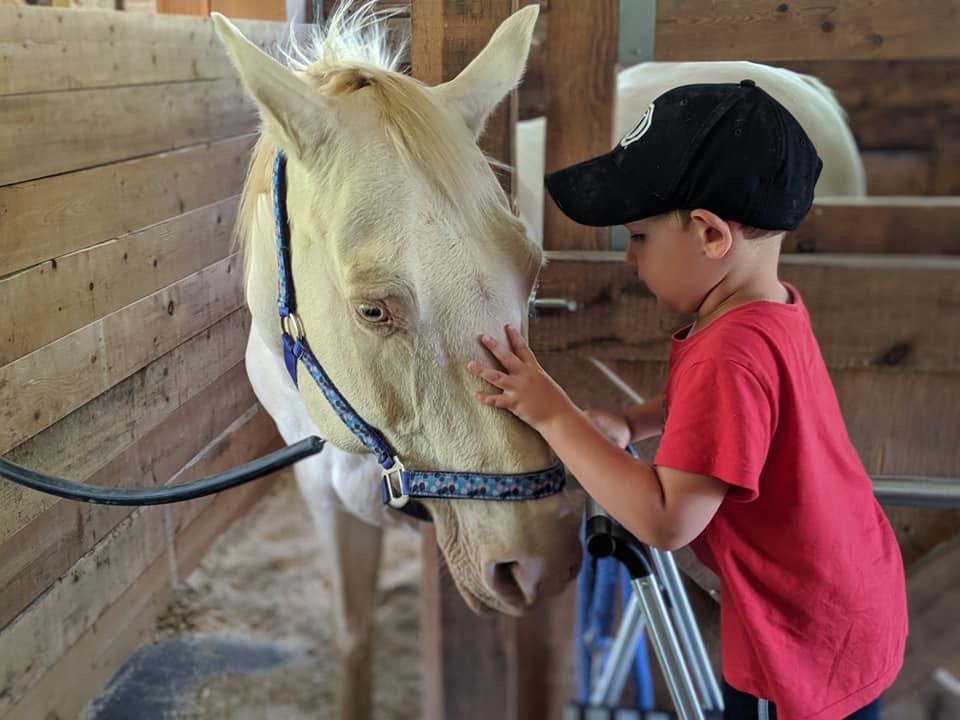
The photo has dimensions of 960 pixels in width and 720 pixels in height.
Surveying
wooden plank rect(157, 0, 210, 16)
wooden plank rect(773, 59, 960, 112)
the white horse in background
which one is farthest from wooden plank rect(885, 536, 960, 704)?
wooden plank rect(773, 59, 960, 112)

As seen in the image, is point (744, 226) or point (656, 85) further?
point (656, 85)

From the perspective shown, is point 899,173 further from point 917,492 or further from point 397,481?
point 397,481

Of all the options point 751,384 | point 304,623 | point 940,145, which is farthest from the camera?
point 940,145

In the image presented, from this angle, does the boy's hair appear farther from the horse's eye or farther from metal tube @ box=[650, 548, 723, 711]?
metal tube @ box=[650, 548, 723, 711]

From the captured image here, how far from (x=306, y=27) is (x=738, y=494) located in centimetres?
55

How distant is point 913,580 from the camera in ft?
4.86

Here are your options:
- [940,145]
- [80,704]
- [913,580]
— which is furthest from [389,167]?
[940,145]

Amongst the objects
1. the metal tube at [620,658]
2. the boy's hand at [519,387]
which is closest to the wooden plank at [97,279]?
the boy's hand at [519,387]

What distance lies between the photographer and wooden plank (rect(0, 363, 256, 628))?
0.70 metres

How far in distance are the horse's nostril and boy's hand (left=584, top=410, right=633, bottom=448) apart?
162 millimetres

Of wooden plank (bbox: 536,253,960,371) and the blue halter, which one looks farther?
wooden plank (bbox: 536,253,960,371)

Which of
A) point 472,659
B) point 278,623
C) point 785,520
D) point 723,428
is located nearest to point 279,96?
point 723,428

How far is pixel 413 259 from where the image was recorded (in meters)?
0.67

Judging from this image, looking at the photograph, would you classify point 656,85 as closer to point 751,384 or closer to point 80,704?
point 751,384
